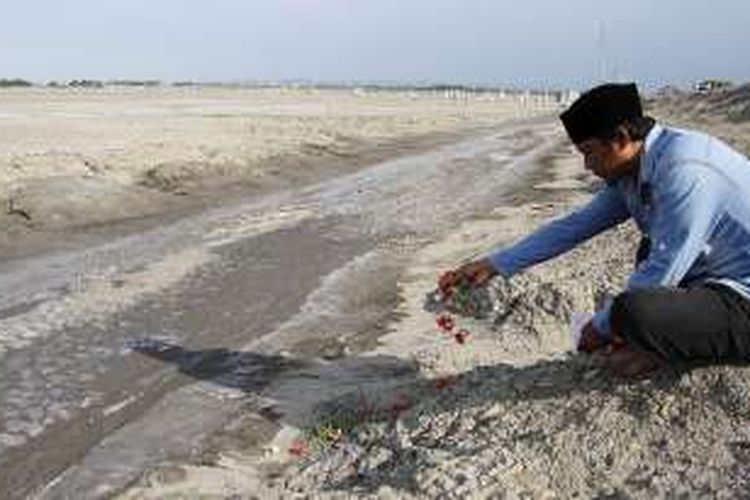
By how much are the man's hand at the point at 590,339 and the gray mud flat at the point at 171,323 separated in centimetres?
256

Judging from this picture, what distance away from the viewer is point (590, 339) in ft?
19.8

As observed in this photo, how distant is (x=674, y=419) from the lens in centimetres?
573

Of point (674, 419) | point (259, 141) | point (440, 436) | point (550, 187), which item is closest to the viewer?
point (674, 419)

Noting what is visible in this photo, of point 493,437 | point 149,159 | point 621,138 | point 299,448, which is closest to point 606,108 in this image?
point 621,138

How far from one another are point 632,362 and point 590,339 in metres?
0.22

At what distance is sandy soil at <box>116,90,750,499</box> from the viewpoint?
18.3ft

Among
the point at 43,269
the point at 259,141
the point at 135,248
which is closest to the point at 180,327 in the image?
the point at 43,269

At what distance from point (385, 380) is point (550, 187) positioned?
647 inches

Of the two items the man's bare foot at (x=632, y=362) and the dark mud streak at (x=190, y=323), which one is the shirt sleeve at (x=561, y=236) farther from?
the dark mud streak at (x=190, y=323)

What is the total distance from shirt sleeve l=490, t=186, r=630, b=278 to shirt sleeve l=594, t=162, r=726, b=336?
0.82 metres

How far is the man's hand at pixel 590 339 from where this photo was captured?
5.98m

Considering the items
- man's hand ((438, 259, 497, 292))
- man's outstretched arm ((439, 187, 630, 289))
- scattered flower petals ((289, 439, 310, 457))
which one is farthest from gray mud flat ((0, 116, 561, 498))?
man's outstretched arm ((439, 187, 630, 289))

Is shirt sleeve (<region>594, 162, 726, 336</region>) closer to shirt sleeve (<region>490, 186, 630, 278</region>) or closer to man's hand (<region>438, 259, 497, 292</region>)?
shirt sleeve (<region>490, 186, 630, 278</region>)

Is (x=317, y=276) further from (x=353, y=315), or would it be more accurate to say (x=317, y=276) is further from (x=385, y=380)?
(x=385, y=380)
